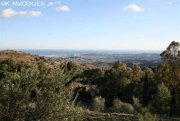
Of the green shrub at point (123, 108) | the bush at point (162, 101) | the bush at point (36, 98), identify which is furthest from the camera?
the bush at point (162, 101)

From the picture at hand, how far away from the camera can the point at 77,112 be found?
18.2 m

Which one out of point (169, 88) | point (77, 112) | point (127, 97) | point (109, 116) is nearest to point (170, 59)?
point (169, 88)

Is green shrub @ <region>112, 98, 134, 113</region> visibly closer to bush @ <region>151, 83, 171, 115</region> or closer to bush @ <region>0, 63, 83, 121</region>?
bush @ <region>151, 83, 171, 115</region>

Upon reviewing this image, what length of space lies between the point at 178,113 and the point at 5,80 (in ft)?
145

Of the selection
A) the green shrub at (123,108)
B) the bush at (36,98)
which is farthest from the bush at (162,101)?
the bush at (36,98)

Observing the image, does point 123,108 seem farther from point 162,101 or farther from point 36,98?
point 36,98

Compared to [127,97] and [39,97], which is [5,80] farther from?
[127,97]

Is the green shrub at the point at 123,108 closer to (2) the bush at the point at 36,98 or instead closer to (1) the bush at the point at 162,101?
(1) the bush at the point at 162,101

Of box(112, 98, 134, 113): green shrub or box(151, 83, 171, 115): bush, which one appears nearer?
box(112, 98, 134, 113): green shrub

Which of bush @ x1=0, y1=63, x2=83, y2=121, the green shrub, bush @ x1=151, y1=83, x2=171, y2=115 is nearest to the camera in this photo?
bush @ x1=0, y1=63, x2=83, y2=121

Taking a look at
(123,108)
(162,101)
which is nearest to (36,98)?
(123,108)

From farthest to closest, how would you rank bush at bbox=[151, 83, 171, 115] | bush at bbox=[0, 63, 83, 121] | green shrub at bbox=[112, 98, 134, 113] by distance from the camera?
1. bush at bbox=[151, 83, 171, 115]
2. green shrub at bbox=[112, 98, 134, 113]
3. bush at bbox=[0, 63, 83, 121]

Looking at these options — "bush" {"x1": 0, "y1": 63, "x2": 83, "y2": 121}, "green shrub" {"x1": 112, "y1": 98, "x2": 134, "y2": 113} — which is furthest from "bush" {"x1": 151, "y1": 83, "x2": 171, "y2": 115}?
"bush" {"x1": 0, "y1": 63, "x2": 83, "y2": 121}

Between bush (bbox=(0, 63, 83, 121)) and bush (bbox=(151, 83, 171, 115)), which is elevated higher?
bush (bbox=(0, 63, 83, 121))
